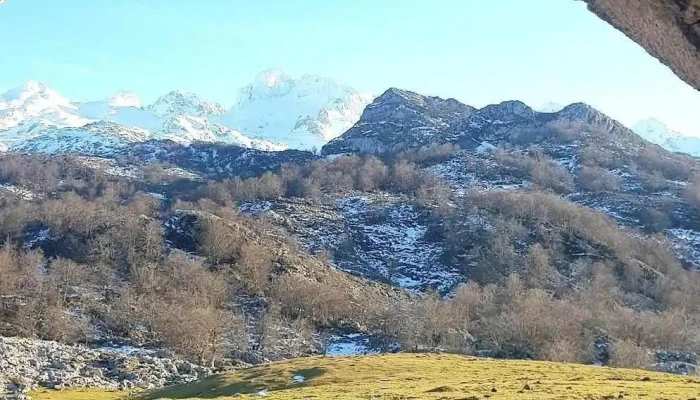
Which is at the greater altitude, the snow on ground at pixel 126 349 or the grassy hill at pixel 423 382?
the grassy hill at pixel 423 382

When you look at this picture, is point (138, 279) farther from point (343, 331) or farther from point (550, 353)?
point (550, 353)

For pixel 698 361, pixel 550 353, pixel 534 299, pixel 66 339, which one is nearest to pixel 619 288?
pixel 534 299

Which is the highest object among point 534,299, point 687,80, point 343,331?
point 687,80

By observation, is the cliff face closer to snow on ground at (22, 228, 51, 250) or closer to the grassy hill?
the grassy hill

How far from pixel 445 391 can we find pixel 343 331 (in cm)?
10522

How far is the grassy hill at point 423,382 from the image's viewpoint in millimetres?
42812

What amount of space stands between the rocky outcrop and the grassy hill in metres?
7.07

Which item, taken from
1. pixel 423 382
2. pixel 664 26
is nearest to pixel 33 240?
pixel 423 382

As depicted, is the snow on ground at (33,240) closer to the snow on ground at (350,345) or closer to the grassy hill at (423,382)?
the snow on ground at (350,345)

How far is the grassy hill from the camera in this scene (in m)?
42.8

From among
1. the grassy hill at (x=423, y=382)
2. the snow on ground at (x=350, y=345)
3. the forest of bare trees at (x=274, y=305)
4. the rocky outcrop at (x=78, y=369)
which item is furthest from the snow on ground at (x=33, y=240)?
the grassy hill at (x=423, y=382)

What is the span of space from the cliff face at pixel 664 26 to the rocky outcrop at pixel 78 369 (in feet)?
274

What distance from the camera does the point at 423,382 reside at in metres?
56.8

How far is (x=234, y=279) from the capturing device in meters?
177
